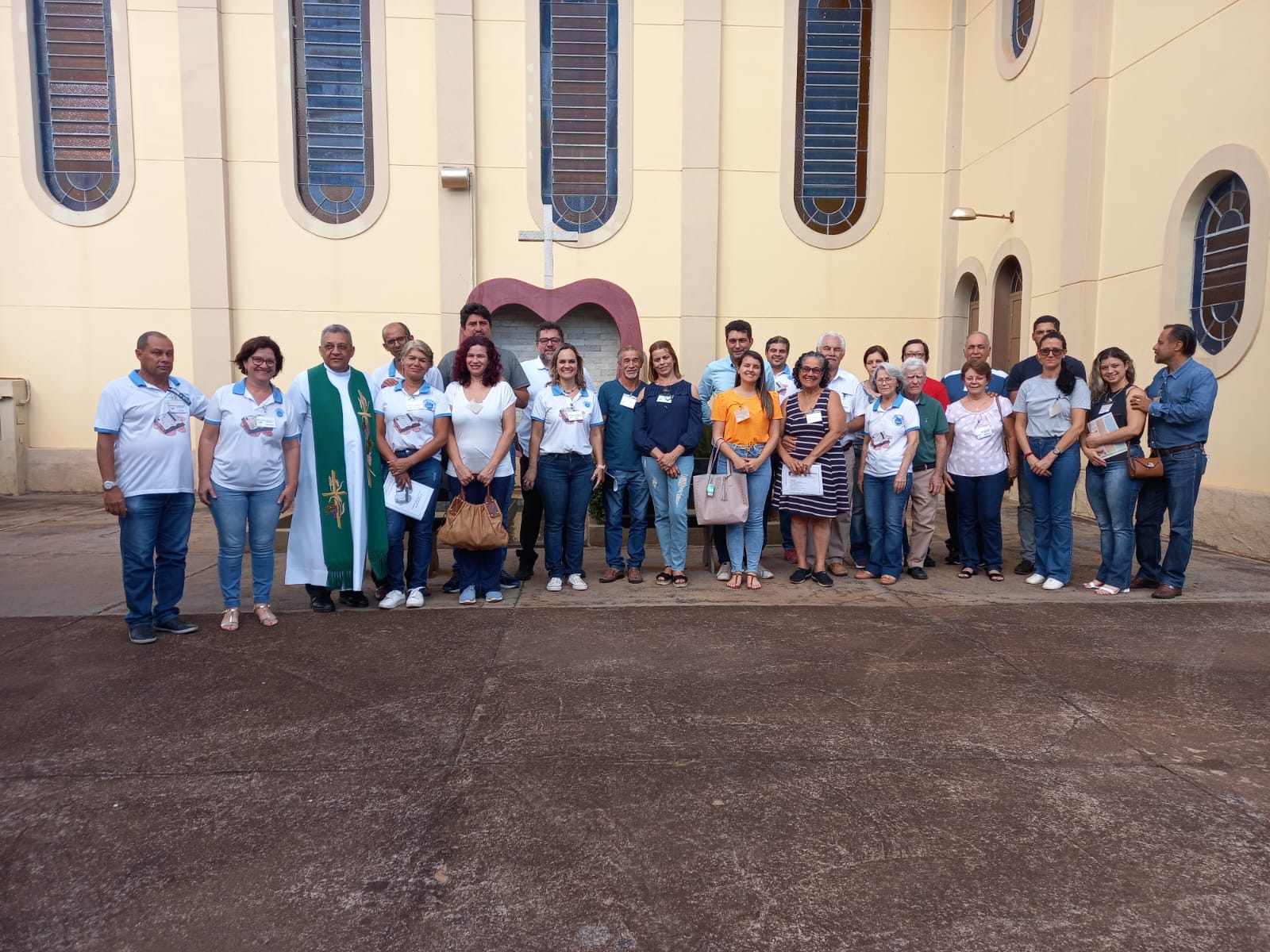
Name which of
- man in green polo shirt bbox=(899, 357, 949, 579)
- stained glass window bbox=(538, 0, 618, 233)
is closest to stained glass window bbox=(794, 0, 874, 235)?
stained glass window bbox=(538, 0, 618, 233)

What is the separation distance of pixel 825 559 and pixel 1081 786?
11.4ft

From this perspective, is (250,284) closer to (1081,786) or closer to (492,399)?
(492,399)

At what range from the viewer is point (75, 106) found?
11258mm

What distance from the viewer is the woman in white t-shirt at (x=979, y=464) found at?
6367 millimetres

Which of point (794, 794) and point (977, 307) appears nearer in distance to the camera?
point (794, 794)

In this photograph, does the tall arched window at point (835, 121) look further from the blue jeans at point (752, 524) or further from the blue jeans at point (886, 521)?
the blue jeans at point (752, 524)

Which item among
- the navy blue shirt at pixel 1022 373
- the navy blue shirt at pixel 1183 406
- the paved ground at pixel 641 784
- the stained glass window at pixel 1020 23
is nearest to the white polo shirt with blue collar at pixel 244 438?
the paved ground at pixel 641 784

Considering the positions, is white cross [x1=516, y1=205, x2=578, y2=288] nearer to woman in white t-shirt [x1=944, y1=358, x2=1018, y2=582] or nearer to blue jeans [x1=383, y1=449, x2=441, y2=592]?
blue jeans [x1=383, y1=449, x2=441, y2=592]

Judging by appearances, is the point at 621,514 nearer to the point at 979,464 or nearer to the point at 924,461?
the point at 924,461

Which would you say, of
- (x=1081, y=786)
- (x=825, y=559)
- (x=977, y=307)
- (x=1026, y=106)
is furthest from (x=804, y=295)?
(x=1081, y=786)

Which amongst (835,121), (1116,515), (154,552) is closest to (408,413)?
(154,552)

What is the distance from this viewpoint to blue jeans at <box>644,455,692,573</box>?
6105 mm

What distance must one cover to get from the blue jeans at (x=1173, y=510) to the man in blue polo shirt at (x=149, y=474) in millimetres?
6240

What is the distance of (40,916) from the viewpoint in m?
2.32
